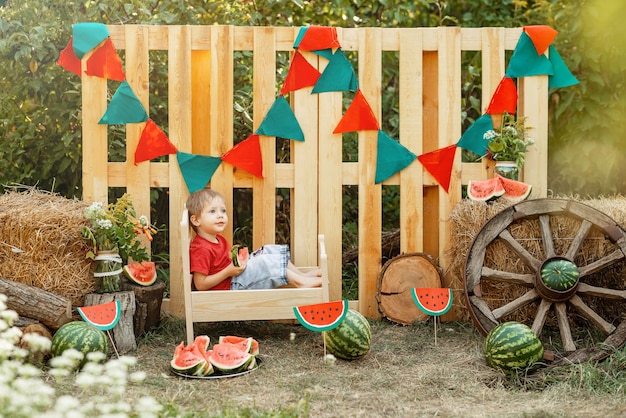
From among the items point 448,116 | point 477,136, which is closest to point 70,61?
point 448,116

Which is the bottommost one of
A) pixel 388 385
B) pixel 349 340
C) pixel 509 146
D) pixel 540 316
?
pixel 388 385

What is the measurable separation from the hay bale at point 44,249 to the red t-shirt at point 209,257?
2.24 ft

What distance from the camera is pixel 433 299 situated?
4922 mm

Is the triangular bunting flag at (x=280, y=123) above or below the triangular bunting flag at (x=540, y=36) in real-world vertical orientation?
below

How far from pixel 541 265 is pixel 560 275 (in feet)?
0.44

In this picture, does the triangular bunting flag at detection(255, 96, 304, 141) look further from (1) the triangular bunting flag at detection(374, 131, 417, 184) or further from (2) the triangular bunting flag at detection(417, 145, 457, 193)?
(2) the triangular bunting flag at detection(417, 145, 457, 193)

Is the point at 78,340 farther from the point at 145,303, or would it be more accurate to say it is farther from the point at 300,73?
Result: the point at 300,73

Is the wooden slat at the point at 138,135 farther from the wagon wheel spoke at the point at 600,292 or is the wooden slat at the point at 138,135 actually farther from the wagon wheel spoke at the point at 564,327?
→ the wagon wheel spoke at the point at 600,292

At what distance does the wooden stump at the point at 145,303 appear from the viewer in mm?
4895

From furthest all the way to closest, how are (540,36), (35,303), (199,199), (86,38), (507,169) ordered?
(540,36), (507,169), (86,38), (199,199), (35,303)

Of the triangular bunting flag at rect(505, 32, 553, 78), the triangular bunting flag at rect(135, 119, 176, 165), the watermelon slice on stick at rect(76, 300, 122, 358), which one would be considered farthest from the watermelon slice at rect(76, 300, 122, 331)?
the triangular bunting flag at rect(505, 32, 553, 78)

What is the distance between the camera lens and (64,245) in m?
4.64

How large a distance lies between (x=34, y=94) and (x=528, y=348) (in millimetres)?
4450

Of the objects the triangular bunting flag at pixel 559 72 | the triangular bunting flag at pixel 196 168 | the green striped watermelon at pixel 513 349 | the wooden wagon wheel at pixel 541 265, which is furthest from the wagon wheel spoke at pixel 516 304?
the triangular bunting flag at pixel 196 168
